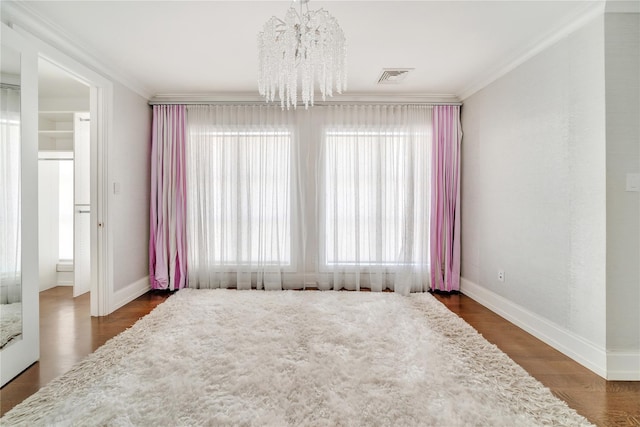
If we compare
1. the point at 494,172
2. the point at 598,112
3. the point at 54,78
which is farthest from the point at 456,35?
the point at 54,78

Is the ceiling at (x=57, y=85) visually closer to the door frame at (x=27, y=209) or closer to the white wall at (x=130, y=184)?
the white wall at (x=130, y=184)

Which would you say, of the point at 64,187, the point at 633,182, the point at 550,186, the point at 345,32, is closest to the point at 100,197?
the point at 64,187

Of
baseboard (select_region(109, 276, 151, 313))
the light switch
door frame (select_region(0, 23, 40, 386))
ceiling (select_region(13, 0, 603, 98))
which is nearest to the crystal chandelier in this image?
ceiling (select_region(13, 0, 603, 98))

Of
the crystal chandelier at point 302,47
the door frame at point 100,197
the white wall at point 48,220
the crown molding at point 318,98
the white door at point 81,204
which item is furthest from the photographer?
the white wall at point 48,220

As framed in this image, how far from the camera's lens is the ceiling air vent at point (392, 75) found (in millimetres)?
3221

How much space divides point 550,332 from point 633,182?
1309 mm

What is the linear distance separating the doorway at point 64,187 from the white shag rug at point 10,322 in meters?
1.93

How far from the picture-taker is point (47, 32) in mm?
2420

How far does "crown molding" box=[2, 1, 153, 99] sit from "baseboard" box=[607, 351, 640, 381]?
4.78 meters

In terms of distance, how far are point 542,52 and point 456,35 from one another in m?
0.77

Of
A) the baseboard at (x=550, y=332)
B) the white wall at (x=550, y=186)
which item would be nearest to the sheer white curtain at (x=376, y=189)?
the white wall at (x=550, y=186)

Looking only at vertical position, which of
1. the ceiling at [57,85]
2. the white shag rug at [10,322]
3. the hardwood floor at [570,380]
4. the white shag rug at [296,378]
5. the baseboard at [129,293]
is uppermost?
the ceiling at [57,85]

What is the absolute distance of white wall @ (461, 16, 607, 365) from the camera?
Result: 214 cm

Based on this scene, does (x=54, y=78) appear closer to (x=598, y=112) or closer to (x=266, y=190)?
(x=266, y=190)
